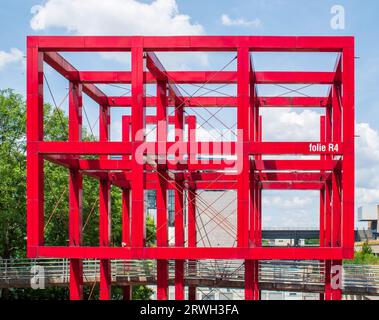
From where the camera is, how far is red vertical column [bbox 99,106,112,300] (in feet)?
99.7

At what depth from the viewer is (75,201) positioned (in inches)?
1003

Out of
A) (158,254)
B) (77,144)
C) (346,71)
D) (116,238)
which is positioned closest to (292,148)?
(346,71)

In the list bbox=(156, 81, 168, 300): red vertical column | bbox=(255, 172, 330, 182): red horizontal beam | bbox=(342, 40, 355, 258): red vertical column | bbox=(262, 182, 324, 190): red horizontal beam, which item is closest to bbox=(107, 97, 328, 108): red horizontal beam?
bbox=(255, 172, 330, 182): red horizontal beam

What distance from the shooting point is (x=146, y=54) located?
70.2 feet

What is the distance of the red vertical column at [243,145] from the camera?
2048cm

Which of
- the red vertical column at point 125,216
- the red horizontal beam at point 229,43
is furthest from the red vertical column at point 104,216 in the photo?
the red horizontal beam at point 229,43

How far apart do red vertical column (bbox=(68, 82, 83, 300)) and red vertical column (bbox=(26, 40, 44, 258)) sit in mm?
3485

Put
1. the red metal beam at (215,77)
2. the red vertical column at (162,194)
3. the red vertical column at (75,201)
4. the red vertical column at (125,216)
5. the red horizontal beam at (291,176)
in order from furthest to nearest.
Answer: the red vertical column at (125,216)
the red horizontal beam at (291,176)
the red metal beam at (215,77)
the red vertical column at (75,201)
the red vertical column at (162,194)

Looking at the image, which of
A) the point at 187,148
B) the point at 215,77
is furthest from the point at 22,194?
the point at 187,148

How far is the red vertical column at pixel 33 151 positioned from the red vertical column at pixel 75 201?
3.48 m

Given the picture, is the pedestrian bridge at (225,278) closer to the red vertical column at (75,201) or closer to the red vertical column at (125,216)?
the red vertical column at (125,216)

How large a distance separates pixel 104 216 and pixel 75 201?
517cm

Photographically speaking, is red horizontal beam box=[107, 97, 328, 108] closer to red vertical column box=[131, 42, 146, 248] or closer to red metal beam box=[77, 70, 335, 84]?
red metal beam box=[77, 70, 335, 84]
